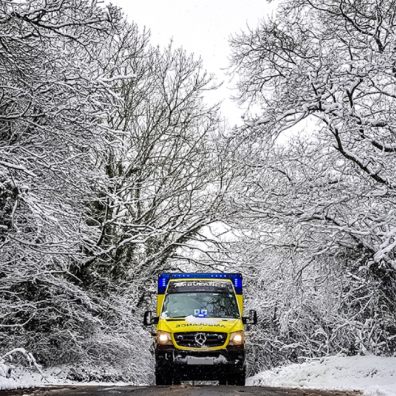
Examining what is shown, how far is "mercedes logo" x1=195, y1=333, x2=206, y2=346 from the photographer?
1292 centimetres

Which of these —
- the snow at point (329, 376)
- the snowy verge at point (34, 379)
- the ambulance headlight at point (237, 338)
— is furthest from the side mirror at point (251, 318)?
the snowy verge at point (34, 379)

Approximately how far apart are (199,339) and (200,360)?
1.41 ft

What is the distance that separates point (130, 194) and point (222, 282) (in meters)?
9.92

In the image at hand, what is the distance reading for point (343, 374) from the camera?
564 inches

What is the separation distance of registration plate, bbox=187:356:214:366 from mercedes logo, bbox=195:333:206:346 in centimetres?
30

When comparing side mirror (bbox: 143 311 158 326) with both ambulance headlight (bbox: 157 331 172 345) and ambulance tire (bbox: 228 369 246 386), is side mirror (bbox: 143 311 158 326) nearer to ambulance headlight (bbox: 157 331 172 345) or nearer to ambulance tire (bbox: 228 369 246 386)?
ambulance headlight (bbox: 157 331 172 345)

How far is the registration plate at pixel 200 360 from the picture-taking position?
1273 centimetres

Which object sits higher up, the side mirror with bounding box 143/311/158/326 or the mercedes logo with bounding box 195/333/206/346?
the side mirror with bounding box 143/311/158/326

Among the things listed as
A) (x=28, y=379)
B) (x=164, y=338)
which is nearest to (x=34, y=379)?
(x=28, y=379)

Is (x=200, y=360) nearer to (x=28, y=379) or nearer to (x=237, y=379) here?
(x=237, y=379)

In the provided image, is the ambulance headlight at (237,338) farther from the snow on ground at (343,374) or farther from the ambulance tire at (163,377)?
the snow on ground at (343,374)

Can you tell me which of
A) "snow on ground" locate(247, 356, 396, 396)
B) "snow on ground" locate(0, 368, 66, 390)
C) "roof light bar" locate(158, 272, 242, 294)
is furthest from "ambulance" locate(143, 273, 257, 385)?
"snow on ground" locate(0, 368, 66, 390)

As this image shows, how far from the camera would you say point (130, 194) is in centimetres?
2417

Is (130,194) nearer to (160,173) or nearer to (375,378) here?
(160,173)
